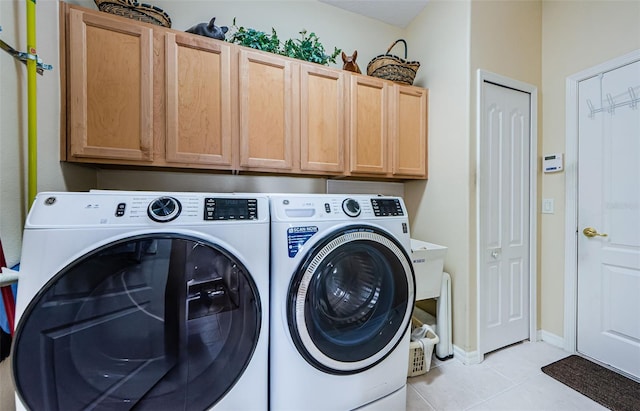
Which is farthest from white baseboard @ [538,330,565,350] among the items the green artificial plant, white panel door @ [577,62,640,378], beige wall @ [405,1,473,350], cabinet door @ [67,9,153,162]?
cabinet door @ [67,9,153,162]

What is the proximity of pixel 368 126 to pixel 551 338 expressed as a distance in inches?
87.5

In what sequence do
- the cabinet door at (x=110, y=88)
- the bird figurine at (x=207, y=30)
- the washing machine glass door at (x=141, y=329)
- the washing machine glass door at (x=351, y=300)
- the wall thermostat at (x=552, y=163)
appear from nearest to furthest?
the washing machine glass door at (x=141, y=329) → the washing machine glass door at (x=351, y=300) → the cabinet door at (x=110, y=88) → the bird figurine at (x=207, y=30) → the wall thermostat at (x=552, y=163)

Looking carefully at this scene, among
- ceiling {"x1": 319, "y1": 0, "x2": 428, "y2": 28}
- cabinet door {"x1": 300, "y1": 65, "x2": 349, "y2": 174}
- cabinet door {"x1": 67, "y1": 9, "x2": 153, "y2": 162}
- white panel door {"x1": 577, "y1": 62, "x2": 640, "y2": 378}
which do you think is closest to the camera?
cabinet door {"x1": 67, "y1": 9, "x2": 153, "y2": 162}

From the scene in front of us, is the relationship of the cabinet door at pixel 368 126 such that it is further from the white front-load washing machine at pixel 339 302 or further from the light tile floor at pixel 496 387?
the light tile floor at pixel 496 387

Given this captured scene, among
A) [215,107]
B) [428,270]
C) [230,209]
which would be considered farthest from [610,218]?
[215,107]

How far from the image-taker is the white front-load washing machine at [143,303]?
72cm

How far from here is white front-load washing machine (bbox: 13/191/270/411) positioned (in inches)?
28.2

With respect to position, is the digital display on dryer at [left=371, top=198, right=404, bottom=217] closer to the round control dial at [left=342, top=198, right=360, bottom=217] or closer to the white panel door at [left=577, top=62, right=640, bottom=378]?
the round control dial at [left=342, top=198, right=360, bottom=217]

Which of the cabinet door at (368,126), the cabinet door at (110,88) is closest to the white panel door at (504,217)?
the cabinet door at (368,126)

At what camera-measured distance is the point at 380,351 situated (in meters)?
1.15

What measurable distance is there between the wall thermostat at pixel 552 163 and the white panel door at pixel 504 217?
0.52 feet

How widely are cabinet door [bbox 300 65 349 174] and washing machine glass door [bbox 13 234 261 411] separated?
1033 mm

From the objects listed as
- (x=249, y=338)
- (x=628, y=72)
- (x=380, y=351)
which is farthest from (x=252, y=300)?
(x=628, y=72)

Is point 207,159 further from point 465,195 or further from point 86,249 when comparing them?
point 465,195
